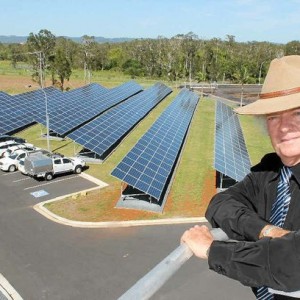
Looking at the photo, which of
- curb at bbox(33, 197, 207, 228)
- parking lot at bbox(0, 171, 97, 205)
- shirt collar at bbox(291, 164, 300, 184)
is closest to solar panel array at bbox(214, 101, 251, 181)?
curb at bbox(33, 197, 207, 228)

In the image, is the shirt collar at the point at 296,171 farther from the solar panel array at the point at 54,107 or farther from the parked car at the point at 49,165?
the solar panel array at the point at 54,107

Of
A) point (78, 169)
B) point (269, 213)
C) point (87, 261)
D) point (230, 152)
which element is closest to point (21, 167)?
point (78, 169)

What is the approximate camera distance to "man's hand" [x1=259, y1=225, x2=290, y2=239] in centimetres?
203

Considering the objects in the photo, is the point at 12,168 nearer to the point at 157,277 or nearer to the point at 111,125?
the point at 111,125

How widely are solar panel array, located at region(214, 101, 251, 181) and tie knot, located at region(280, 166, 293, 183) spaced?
42.8 ft

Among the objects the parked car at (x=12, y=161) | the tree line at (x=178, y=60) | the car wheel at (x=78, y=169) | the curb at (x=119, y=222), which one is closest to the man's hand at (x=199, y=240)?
the curb at (x=119, y=222)

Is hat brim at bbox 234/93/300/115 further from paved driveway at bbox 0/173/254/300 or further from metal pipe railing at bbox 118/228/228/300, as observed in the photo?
paved driveway at bbox 0/173/254/300

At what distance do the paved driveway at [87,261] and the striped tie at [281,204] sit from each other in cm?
987

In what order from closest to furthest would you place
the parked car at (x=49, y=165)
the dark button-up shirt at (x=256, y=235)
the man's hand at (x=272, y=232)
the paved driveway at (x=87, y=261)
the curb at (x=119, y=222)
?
the dark button-up shirt at (x=256, y=235) < the man's hand at (x=272, y=232) < the paved driveway at (x=87, y=261) < the curb at (x=119, y=222) < the parked car at (x=49, y=165)

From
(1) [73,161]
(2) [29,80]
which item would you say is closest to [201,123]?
(1) [73,161]

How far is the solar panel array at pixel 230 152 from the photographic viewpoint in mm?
22447

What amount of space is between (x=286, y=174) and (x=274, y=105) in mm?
451

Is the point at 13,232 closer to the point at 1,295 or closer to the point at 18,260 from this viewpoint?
the point at 18,260

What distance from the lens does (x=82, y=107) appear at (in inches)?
1681
